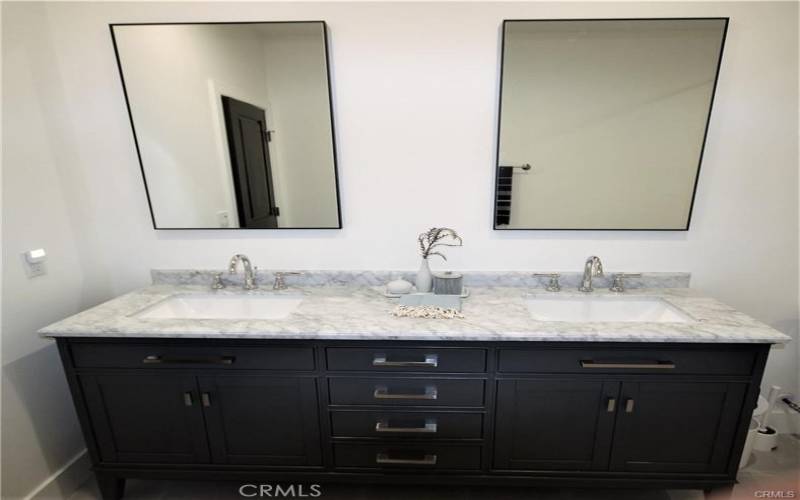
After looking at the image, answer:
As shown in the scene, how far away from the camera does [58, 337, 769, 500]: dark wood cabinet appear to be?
125 cm

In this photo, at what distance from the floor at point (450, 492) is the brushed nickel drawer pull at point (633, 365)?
0.74 metres

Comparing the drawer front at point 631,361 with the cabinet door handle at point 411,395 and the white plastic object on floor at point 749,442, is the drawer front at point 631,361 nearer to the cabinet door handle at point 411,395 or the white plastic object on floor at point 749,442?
the cabinet door handle at point 411,395

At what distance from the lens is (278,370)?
1.31 meters

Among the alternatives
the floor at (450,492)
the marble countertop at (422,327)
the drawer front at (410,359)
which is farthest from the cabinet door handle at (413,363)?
the floor at (450,492)

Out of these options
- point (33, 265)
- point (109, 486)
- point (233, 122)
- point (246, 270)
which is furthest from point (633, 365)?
point (33, 265)

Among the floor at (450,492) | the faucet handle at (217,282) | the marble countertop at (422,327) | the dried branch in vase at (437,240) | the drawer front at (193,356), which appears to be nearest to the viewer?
the marble countertop at (422,327)

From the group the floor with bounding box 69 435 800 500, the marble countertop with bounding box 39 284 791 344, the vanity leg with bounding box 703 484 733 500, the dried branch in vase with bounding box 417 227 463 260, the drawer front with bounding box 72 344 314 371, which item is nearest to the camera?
the marble countertop with bounding box 39 284 791 344

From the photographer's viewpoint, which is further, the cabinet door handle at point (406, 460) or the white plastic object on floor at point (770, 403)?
the white plastic object on floor at point (770, 403)

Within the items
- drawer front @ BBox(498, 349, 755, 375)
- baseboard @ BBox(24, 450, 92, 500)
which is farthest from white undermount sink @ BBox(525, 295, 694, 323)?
baseboard @ BBox(24, 450, 92, 500)

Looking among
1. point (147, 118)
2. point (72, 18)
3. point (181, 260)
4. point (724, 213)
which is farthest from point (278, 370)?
point (724, 213)

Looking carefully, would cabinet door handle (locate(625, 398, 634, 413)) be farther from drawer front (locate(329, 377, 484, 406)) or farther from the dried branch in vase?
the dried branch in vase

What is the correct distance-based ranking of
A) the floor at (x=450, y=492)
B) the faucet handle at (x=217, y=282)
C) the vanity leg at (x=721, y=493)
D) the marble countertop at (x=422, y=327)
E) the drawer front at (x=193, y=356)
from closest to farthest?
the marble countertop at (x=422, y=327), the drawer front at (x=193, y=356), the vanity leg at (x=721, y=493), the floor at (x=450, y=492), the faucet handle at (x=217, y=282)

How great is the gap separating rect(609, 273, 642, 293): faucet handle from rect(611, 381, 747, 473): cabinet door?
0.51 meters

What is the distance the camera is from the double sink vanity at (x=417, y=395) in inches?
48.7
